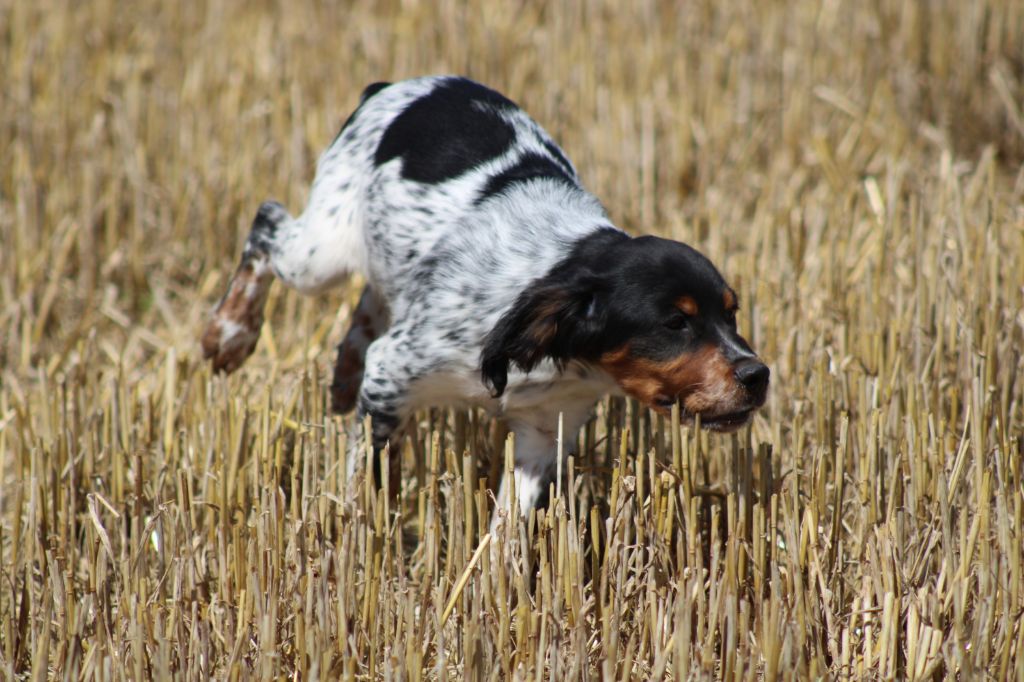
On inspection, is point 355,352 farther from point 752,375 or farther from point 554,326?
point 752,375

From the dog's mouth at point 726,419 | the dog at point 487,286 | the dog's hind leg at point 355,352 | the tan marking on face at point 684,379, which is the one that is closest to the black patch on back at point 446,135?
the dog at point 487,286

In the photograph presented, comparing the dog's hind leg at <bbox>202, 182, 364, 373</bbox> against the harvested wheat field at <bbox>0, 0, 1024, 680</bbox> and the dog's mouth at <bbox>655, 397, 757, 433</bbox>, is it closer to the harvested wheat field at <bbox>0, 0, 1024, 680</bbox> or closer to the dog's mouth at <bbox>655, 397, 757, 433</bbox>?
the harvested wheat field at <bbox>0, 0, 1024, 680</bbox>

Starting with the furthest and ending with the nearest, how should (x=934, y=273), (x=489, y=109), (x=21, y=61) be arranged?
1. (x=21, y=61)
2. (x=934, y=273)
3. (x=489, y=109)

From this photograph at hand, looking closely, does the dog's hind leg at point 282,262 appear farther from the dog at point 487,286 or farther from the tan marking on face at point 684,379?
the tan marking on face at point 684,379

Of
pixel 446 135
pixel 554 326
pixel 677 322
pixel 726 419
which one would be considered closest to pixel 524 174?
pixel 446 135

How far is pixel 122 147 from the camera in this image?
591 centimetres

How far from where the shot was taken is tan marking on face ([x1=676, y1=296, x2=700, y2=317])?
3.19 m

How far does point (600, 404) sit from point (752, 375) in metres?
1.07

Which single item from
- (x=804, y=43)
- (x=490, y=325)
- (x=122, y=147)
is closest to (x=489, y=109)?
(x=490, y=325)

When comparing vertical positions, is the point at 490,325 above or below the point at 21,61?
below

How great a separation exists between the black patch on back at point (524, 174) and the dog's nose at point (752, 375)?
102 cm

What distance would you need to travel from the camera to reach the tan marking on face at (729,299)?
3256 mm

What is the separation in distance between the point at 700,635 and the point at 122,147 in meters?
4.06

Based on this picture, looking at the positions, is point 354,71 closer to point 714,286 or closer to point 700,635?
point 714,286
